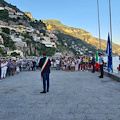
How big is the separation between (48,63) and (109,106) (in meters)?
3.43

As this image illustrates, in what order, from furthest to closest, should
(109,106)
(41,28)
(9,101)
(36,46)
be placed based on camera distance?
(41,28)
(36,46)
(9,101)
(109,106)

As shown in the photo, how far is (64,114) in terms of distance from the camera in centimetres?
432

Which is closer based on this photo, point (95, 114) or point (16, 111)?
point (95, 114)

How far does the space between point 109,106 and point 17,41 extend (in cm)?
7245

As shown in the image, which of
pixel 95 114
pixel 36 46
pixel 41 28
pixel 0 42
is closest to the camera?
pixel 95 114

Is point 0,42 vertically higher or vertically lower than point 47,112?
higher

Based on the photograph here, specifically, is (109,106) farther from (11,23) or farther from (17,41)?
(11,23)

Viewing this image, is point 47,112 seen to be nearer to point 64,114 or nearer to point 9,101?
point 64,114

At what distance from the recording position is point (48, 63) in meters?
7.49

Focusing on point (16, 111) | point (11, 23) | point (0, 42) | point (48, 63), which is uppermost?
point (11, 23)

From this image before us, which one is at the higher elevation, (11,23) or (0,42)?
(11,23)

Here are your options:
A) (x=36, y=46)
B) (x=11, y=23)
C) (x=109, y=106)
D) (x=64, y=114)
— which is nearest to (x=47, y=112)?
(x=64, y=114)

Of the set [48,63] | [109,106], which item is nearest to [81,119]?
[109,106]

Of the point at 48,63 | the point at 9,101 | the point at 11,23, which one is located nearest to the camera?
the point at 9,101
